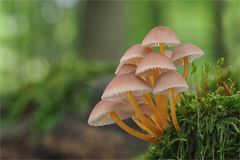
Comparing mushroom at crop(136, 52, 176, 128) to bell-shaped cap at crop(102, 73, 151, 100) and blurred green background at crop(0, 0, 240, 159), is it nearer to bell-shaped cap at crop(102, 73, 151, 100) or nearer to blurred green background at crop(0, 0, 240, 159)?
bell-shaped cap at crop(102, 73, 151, 100)

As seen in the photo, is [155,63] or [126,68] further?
[126,68]

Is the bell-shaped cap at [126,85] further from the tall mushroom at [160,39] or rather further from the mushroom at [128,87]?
the tall mushroom at [160,39]

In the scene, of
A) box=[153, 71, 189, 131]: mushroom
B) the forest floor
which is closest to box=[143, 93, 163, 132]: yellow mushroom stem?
box=[153, 71, 189, 131]: mushroom

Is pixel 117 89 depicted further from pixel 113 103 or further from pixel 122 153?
pixel 122 153

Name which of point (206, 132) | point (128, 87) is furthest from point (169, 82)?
point (206, 132)

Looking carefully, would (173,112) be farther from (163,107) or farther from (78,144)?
(78,144)

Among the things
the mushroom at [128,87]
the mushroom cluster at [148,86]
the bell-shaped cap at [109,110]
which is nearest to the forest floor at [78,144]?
the bell-shaped cap at [109,110]

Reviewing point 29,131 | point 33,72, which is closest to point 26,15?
point 33,72
